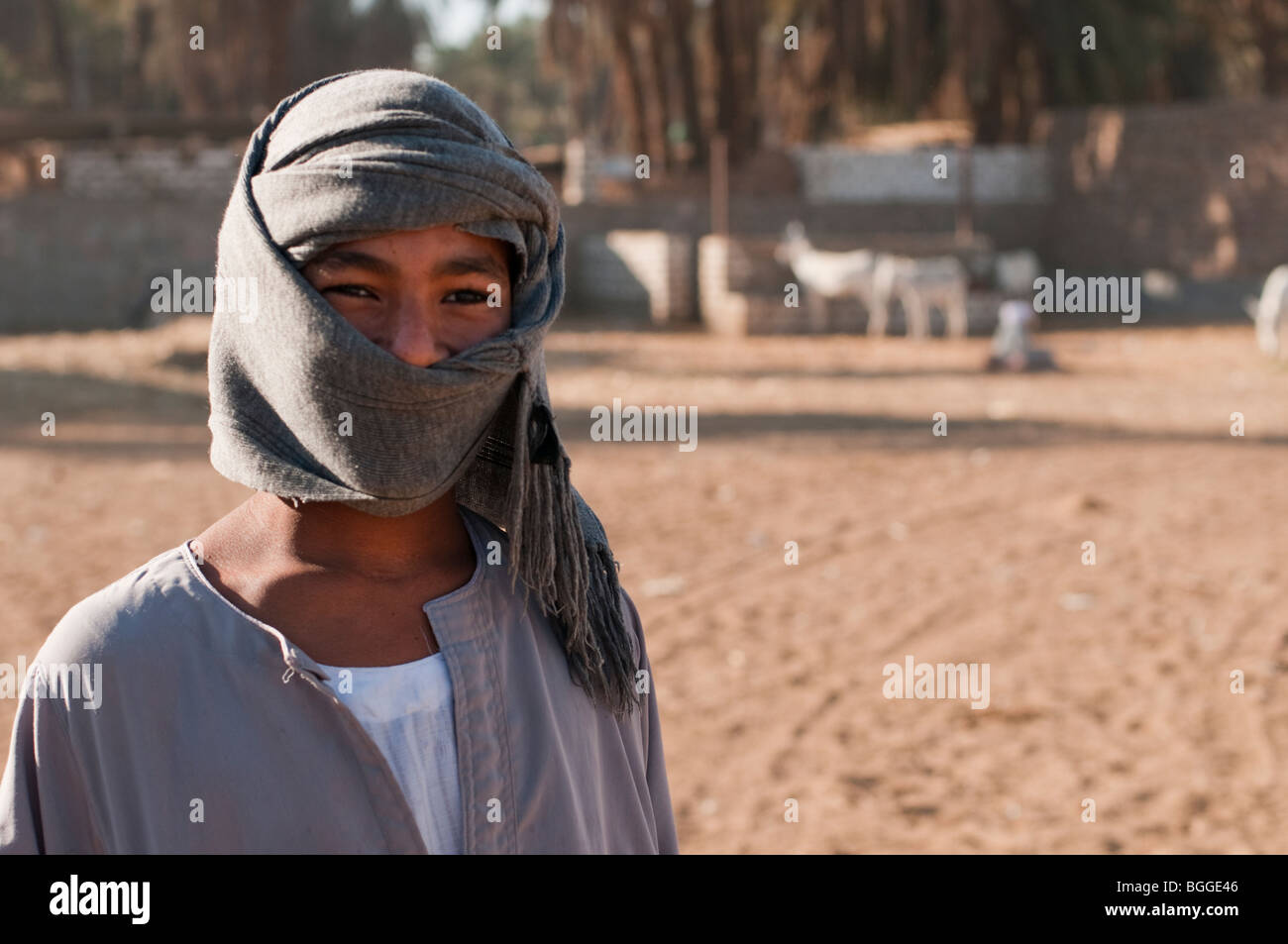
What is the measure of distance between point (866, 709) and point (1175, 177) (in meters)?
17.3

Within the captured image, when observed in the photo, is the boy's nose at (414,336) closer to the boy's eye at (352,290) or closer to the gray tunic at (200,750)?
the boy's eye at (352,290)

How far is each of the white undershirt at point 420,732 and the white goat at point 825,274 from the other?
1609 cm

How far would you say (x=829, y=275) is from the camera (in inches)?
683

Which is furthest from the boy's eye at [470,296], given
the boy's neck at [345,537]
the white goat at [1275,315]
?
the white goat at [1275,315]

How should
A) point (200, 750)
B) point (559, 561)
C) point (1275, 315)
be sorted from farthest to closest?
1. point (1275, 315)
2. point (559, 561)
3. point (200, 750)

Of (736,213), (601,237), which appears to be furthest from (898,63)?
(601,237)

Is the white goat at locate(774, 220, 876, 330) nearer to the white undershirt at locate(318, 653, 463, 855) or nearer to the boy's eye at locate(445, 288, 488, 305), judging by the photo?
the boy's eye at locate(445, 288, 488, 305)

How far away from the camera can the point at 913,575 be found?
7.05 meters

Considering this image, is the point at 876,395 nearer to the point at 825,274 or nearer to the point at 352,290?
the point at 825,274

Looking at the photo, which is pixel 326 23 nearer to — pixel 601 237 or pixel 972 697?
pixel 601 237

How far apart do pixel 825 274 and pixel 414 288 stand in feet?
52.9

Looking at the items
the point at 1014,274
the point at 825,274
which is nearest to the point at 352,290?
the point at 825,274

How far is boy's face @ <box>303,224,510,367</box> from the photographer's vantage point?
5.21ft
